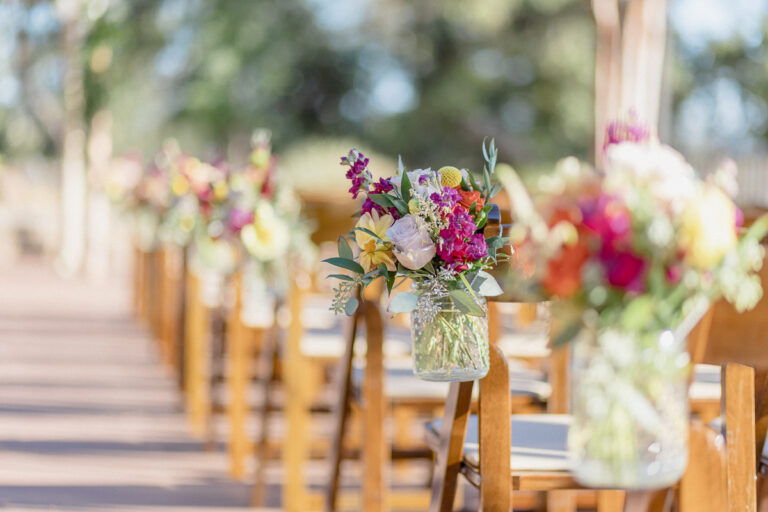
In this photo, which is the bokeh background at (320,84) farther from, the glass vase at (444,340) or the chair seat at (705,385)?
the glass vase at (444,340)

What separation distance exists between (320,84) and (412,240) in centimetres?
1687

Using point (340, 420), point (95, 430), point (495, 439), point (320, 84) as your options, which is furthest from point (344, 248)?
point (320, 84)

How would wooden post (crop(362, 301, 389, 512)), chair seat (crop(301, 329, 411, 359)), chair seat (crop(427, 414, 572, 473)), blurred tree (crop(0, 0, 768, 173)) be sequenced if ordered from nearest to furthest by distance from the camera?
1. chair seat (crop(427, 414, 572, 473))
2. wooden post (crop(362, 301, 389, 512))
3. chair seat (crop(301, 329, 411, 359))
4. blurred tree (crop(0, 0, 768, 173))

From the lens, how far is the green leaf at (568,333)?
103 centimetres

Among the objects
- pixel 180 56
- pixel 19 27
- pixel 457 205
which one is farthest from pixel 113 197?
pixel 180 56

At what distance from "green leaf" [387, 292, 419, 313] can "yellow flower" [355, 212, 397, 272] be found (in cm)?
8

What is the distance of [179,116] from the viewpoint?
676 inches

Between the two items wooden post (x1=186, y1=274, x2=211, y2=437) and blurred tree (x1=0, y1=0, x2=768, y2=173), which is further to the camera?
blurred tree (x1=0, y1=0, x2=768, y2=173)

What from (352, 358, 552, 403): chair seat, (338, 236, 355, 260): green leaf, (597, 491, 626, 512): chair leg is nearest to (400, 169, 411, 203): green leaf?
(338, 236, 355, 260): green leaf

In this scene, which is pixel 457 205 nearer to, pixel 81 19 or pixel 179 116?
pixel 81 19

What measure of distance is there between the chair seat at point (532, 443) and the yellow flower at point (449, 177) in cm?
47

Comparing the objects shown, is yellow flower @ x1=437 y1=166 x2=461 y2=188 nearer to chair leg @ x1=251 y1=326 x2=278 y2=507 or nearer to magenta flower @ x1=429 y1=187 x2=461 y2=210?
magenta flower @ x1=429 y1=187 x2=461 y2=210

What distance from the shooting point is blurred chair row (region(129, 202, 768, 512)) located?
1439 millimetres

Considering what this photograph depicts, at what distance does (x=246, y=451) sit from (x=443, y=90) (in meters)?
12.9
